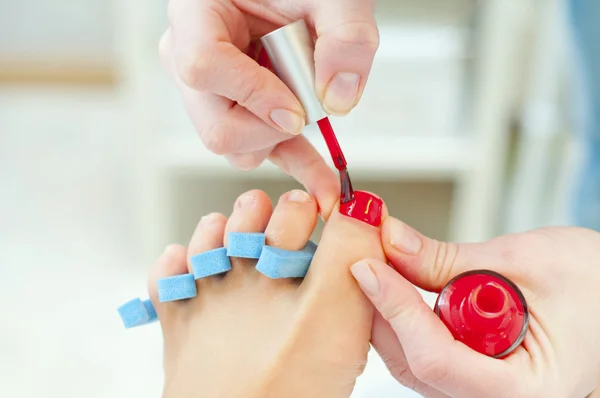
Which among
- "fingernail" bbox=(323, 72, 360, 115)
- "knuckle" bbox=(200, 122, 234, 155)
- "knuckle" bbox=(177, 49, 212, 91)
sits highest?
"knuckle" bbox=(177, 49, 212, 91)

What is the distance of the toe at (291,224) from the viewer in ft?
1.95

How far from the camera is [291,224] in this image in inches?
23.4

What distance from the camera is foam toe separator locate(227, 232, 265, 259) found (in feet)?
1.94

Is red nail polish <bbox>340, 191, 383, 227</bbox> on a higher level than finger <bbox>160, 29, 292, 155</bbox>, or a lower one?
lower

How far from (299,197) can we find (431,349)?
199 millimetres

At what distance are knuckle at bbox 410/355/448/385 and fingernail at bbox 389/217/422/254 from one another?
0.35ft

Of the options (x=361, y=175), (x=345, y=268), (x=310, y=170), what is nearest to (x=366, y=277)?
(x=345, y=268)

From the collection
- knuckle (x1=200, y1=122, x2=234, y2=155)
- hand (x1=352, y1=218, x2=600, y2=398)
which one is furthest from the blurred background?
knuckle (x1=200, y1=122, x2=234, y2=155)

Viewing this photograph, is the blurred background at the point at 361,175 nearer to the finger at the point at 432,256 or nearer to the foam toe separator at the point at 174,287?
the finger at the point at 432,256

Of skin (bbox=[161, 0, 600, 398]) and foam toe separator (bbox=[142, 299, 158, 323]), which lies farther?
foam toe separator (bbox=[142, 299, 158, 323])

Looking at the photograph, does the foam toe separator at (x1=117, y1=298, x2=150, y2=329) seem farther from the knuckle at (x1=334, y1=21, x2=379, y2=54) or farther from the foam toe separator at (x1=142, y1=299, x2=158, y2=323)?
the knuckle at (x1=334, y1=21, x2=379, y2=54)

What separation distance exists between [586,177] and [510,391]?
0.40 meters

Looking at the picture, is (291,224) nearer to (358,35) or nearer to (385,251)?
(385,251)

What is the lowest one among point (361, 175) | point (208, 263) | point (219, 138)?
point (361, 175)
